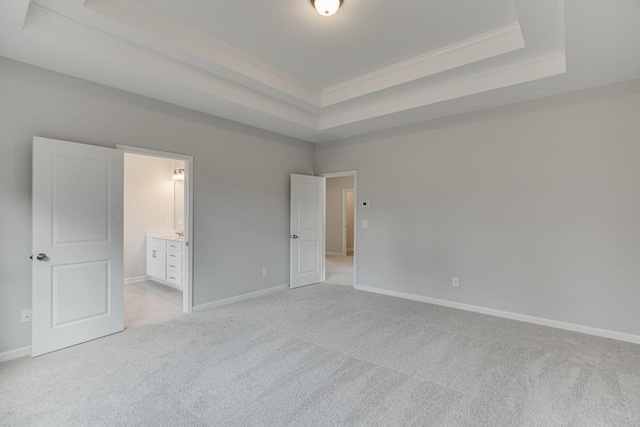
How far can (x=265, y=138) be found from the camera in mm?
4938

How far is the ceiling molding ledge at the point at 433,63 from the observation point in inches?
115

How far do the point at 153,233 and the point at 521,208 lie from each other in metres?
6.05

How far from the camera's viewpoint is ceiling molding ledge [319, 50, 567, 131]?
3.03m

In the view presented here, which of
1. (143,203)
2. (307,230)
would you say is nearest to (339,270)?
(307,230)

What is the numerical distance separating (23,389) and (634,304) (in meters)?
5.48

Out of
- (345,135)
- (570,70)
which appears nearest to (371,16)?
(570,70)

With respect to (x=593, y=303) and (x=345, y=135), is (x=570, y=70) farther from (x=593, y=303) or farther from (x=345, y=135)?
(x=345, y=135)

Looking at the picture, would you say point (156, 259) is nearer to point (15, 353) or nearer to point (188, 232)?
point (188, 232)

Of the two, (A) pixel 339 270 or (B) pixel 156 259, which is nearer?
(B) pixel 156 259

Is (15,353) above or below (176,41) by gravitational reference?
below

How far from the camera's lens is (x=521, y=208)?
12.3ft

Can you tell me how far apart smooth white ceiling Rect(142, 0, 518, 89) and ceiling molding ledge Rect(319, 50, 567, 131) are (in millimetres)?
537

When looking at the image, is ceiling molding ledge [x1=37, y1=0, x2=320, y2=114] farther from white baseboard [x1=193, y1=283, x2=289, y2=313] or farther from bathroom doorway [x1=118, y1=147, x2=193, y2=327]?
white baseboard [x1=193, y1=283, x2=289, y2=313]

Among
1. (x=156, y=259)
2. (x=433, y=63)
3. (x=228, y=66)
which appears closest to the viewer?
(x=228, y=66)
